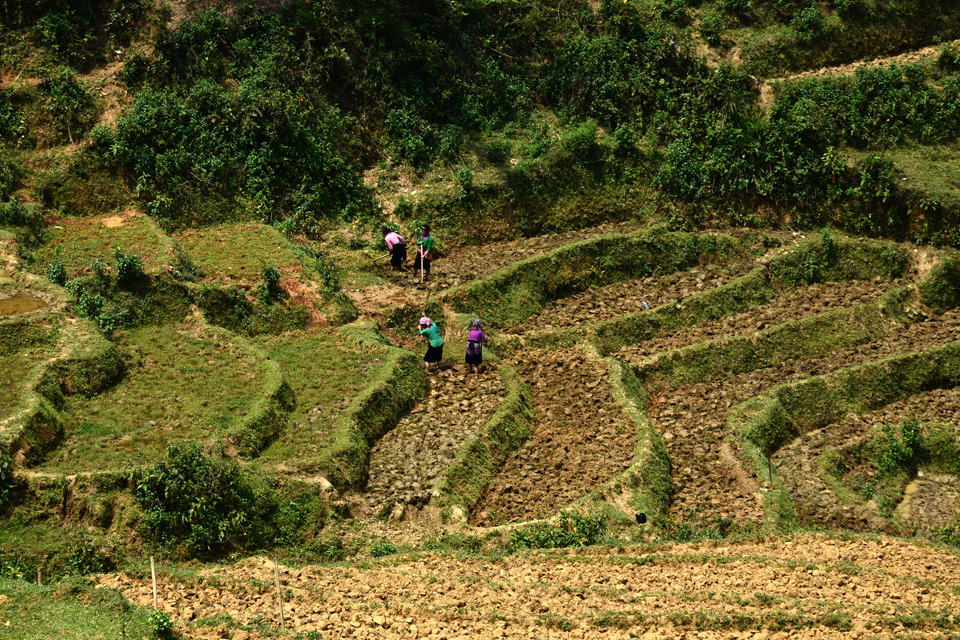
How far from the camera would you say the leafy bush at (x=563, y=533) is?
19281mm

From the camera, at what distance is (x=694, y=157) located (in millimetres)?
30375

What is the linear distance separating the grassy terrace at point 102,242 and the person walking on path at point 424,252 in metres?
6.01

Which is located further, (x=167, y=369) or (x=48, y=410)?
(x=167, y=369)

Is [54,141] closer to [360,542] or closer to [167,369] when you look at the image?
[167,369]

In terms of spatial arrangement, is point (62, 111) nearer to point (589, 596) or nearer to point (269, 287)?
point (269, 287)

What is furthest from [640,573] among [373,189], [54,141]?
[54,141]

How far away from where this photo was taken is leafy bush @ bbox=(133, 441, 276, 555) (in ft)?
58.8

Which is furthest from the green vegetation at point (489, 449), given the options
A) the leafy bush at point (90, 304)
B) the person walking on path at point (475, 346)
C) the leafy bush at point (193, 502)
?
the leafy bush at point (90, 304)

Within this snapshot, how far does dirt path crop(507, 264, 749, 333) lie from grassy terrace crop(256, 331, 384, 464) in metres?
4.68

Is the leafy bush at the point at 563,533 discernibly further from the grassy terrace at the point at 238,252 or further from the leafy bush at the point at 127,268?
the leafy bush at the point at 127,268

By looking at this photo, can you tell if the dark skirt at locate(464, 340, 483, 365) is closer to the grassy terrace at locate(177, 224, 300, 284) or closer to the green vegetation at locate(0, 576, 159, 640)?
the grassy terrace at locate(177, 224, 300, 284)

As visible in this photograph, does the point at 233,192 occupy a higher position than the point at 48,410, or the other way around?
the point at 233,192

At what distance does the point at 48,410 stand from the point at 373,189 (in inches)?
464

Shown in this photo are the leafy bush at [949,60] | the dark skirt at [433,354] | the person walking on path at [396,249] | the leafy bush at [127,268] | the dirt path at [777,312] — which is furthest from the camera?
the leafy bush at [949,60]
